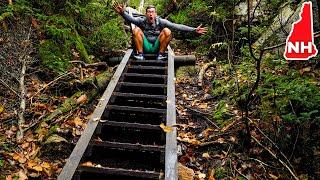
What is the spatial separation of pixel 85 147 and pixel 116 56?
16.9 ft

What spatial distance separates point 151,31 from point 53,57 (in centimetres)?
258

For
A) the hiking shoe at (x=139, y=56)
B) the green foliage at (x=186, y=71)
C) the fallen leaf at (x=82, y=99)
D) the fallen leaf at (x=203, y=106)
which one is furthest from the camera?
the green foliage at (x=186, y=71)

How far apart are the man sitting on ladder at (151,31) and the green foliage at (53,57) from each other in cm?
168

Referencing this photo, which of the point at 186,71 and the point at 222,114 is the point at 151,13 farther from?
the point at 222,114

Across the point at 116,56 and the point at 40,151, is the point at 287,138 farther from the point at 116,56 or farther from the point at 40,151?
the point at 116,56

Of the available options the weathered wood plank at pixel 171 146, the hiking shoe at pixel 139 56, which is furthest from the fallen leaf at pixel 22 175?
the hiking shoe at pixel 139 56

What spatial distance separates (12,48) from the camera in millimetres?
5719

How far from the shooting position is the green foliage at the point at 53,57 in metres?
6.77

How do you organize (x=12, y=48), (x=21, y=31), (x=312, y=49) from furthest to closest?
(x=21, y=31), (x=12, y=48), (x=312, y=49)

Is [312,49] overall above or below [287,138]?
above

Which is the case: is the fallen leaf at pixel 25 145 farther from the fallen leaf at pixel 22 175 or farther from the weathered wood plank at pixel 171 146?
the weathered wood plank at pixel 171 146

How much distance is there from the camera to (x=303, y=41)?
387cm

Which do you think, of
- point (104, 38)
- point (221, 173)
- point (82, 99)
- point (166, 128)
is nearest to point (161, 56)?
point (104, 38)

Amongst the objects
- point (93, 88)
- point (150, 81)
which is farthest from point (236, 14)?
point (93, 88)
